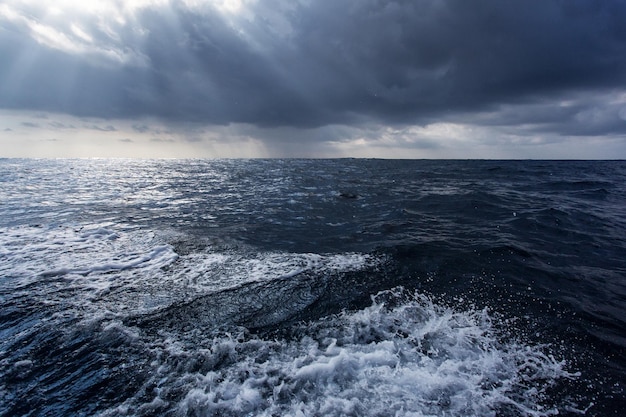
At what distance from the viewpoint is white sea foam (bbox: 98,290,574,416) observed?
3.60 meters

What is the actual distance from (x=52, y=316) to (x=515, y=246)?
41.1 ft

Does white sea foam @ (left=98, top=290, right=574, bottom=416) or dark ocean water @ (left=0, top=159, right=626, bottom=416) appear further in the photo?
dark ocean water @ (left=0, top=159, right=626, bottom=416)

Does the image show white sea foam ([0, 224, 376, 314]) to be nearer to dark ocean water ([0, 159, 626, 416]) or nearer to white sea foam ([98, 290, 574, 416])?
dark ocean water ([0, 159, 626, 416])

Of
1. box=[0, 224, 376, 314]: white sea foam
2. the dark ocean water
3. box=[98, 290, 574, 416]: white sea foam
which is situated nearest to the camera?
box=[98, 290, 574, 416]: white sea foam

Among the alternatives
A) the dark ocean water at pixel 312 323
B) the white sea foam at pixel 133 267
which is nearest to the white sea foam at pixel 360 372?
the dark ocean water at pixel 312 323

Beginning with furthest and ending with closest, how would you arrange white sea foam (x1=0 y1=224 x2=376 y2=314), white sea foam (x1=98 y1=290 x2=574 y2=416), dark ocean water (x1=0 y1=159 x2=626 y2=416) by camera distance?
white sea foam (x1=0 y1=224 x2=376 y2=314) → dark ocean water (x1=0 y1=159 x2=626 y2=416) → white sea foam (x1=98 y1=290 x2=574 y2=416)

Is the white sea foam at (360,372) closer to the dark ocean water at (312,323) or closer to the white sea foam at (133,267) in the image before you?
the dark ocean water at (312,323)

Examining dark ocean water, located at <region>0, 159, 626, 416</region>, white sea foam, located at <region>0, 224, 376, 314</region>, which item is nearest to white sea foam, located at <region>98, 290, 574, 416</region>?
dark ocean water, located at <region>0, 159, 626, 416</region>

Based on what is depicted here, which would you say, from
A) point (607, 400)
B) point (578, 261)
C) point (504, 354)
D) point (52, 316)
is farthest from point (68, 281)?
point (578, 261)

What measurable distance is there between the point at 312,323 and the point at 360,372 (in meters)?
1.38

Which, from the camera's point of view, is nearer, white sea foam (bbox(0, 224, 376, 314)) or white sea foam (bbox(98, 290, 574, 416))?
white sea foam (bbox(98, 290, 574, 416))

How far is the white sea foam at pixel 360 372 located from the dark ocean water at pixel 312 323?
0.02m

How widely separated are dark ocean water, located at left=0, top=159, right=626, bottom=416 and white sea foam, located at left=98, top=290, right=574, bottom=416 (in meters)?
0.02

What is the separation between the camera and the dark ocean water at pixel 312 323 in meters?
3.73
